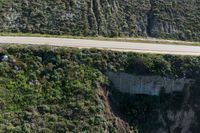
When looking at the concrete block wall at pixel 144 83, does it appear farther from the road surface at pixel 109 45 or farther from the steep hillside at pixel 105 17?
the steep hillside at pixel 105 17

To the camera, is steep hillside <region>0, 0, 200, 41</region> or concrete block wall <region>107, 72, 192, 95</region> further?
steep hillside <region>0, 0, 200, 41</region>

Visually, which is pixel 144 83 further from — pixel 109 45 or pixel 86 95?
pixel 86 95

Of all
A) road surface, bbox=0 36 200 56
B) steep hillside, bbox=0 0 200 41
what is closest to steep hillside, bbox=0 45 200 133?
road surface, bbox=0 36 200 56

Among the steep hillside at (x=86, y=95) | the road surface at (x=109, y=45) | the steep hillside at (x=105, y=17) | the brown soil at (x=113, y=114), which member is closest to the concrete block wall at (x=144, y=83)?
the steep hillside at (x=86, y=95)

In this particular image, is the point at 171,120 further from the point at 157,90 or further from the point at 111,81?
the point at 111,81

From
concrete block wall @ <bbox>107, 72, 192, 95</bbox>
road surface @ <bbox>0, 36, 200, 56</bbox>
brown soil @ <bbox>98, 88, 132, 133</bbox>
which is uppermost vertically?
road surface @ <bbox>0, 36, 200, 56</bbox>

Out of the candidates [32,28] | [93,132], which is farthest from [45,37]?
[93,132]

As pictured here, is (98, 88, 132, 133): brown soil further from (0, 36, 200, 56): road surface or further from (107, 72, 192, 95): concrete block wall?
(0, 36, 200, 56): road surface
